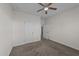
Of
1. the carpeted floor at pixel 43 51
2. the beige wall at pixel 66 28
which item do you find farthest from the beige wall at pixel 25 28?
the beige wall at pixel 66 28

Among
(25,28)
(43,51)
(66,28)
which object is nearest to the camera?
(43,51)

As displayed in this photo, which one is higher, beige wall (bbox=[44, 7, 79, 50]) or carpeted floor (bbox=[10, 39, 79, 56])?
beige wall (bbox=[44, 7, 79, 50])

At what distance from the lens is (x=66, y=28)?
4371 mm

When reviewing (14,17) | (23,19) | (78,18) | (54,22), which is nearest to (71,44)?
(78,18)

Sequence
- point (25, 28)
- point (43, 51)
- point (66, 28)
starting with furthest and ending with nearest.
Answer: point (25, 28)
point (66, 28)
point (43, 51)

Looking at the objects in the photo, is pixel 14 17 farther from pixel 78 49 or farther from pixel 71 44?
pixel 78 49

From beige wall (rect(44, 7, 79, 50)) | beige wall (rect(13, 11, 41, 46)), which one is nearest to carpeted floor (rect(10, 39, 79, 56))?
beige wall (rect(44, 7, 79, 50))

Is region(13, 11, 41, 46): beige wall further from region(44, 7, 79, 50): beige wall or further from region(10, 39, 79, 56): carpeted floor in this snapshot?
region(44, 7, 79, 50): beige wall

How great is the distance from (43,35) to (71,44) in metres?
3.59

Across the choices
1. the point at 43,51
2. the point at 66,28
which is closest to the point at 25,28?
the point at 43,51

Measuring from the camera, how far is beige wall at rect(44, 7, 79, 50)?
3.75 meters

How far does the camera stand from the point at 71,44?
4.09 m

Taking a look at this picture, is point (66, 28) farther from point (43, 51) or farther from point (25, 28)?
point (25, 28)

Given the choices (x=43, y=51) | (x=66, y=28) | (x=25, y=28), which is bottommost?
(x=43, y=51)
